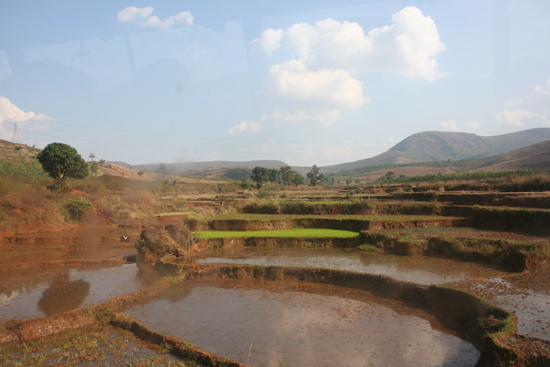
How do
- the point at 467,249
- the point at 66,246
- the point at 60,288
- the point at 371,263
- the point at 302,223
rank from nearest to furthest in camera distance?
the point at 60,288
the point at 371,263
the point at 467,249
the point at 66,246
the point at 302,223

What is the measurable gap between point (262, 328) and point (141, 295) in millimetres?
3996

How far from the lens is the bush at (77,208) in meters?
23.3

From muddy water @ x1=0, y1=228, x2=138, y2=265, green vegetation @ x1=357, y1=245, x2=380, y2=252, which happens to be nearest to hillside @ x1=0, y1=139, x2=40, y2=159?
muddy water @ x1=0, y1=228, x2=138, y2=265

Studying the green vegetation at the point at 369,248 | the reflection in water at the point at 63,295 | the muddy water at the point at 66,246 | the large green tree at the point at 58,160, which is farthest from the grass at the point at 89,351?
the large green tree at the point at 58,160

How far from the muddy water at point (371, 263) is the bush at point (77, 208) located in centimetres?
1369

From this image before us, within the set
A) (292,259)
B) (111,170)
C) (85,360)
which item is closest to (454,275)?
(292,259)

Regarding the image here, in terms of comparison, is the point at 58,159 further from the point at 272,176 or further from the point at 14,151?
the point at 272,176

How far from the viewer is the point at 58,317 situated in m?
7.35

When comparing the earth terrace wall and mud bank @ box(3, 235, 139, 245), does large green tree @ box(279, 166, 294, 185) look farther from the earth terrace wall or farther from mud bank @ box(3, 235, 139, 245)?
the earth terrace wall

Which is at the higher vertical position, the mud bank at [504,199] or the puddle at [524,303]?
the mud bank at [504,199]

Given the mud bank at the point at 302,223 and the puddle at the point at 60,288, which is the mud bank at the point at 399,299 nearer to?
the puddle at the point at 60,288

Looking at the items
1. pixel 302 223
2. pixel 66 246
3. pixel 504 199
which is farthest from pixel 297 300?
pixel 504 199

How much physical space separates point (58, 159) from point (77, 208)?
11055 mm

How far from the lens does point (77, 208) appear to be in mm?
23422
